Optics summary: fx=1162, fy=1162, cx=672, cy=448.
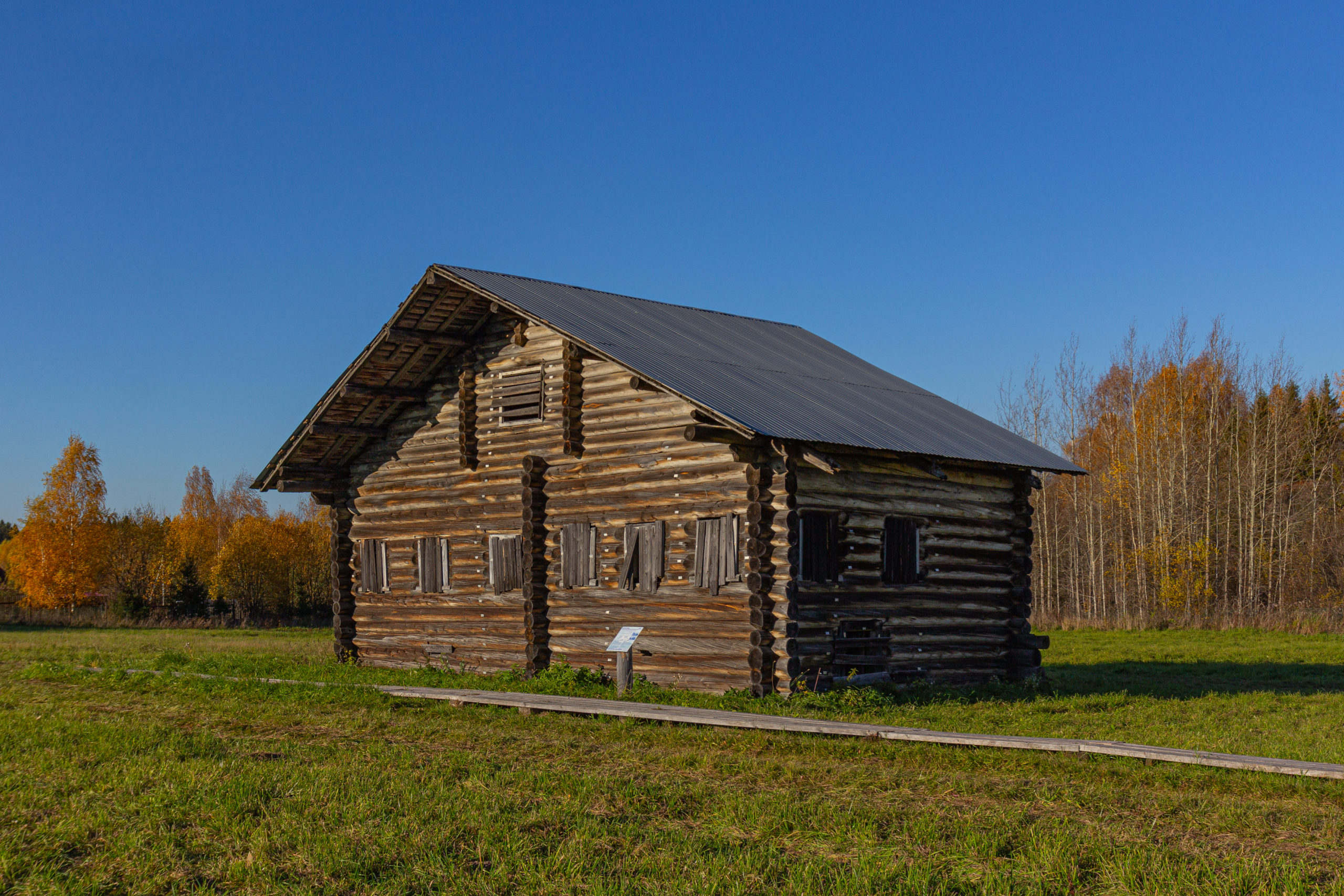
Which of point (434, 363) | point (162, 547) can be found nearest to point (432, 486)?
point (434, 363)

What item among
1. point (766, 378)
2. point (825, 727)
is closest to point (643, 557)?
point (766, 378)

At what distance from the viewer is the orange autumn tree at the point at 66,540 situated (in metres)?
59.8

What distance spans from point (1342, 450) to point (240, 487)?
97547mm

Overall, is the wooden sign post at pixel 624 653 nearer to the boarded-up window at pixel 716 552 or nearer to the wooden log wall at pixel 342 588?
the boarded-up window at pixel 716 552

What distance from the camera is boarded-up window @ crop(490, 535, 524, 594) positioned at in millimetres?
21312

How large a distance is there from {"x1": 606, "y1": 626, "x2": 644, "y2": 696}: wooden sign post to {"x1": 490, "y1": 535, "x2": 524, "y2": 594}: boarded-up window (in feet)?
13.1

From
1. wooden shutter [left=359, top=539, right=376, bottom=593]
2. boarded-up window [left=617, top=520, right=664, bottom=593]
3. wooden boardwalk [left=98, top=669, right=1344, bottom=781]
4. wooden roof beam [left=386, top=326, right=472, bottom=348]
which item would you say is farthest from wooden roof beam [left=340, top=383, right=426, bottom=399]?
boarded-up window [left=617, top=520, right=664, bottom=593]

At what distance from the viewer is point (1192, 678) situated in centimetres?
2295

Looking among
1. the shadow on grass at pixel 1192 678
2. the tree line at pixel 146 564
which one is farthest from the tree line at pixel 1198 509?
the tree line at pixel 146 564

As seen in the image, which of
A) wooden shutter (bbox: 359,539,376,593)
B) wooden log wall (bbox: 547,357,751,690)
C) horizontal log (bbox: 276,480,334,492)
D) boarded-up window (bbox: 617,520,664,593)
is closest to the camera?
wooden log wall (bbox: 547,357,751,690)

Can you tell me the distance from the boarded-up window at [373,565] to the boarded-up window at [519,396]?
4.59m

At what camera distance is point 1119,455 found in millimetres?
50844

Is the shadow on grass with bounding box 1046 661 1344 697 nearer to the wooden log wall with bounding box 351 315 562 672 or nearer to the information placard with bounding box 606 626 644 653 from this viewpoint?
the information placard with bounding box 606 626 644 653

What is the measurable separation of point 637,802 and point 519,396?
12547 millimetres
